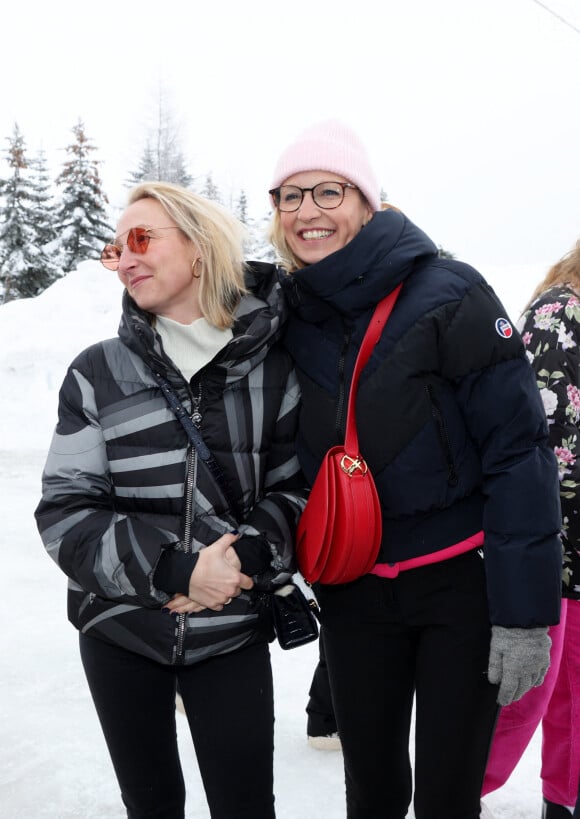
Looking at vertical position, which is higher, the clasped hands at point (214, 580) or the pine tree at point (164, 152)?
Result: the pine tree at point (164, 152)

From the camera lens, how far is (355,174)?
2.11 m

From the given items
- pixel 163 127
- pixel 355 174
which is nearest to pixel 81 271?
pixel 355 174

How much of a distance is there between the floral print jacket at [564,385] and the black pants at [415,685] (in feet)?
1.99

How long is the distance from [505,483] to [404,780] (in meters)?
1.05

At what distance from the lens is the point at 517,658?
187 centimetres

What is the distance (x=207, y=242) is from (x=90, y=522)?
0.86m

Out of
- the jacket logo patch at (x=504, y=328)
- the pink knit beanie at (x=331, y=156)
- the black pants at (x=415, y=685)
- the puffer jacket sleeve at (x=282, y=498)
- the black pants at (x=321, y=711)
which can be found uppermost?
the pink knit beanie at (x=331, y=156)

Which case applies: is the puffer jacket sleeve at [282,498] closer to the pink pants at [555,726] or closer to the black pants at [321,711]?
the pink pants at [555,726]

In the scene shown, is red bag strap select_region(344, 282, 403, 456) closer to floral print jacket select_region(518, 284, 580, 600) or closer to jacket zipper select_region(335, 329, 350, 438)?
jacket zipper select_region(335, 329, 350, 438)

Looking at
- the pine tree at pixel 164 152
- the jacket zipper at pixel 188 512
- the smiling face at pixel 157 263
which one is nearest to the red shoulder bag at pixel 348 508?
the jacket zipper at pixel 188 512

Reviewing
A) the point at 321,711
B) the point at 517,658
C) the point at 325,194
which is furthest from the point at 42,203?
the point at 517,658

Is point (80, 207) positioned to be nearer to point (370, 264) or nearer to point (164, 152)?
point (164, 152)

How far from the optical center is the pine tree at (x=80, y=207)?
96.5 feet

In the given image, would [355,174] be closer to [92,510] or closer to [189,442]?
[189,442]
